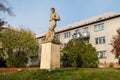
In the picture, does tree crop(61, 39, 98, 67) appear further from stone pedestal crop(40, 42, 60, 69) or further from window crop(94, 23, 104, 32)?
stone pedestal crop(40, 42, 60, 69)

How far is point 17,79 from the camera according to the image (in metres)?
15.9

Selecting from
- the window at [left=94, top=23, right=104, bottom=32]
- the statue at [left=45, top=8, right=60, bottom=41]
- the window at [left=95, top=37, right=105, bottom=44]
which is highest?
the window at [left=94, top=23, right=104, bottom=32]

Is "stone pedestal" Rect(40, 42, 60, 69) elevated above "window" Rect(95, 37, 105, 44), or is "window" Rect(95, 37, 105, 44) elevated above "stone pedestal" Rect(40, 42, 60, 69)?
"window" Rect(95, 37, 105, 44)

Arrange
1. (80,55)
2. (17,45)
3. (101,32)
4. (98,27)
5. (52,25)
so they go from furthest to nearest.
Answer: (98,27) < (101,32) < (17,45) < (80,55) < (52,25)

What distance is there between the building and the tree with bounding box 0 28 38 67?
13193 millimetres

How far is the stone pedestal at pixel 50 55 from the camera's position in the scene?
19973 millimetres

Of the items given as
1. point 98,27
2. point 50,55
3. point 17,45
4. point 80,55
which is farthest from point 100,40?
point 50,55

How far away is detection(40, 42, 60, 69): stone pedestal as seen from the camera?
19973 millimetres

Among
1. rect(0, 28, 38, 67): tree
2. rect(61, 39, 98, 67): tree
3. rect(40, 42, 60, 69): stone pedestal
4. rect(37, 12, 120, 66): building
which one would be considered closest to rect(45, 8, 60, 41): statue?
rect(40, 42, 60, 69): stone pedestal

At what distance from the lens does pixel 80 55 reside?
40438 mm

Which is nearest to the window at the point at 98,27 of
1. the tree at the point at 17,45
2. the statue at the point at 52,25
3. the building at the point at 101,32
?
the building at the point at 101,32

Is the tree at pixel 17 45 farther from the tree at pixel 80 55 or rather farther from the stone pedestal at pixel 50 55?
the stone pedestal at pixel 50 55

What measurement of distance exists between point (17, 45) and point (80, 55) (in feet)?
51.6

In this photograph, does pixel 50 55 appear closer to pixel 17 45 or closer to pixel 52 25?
pixel 52 25
